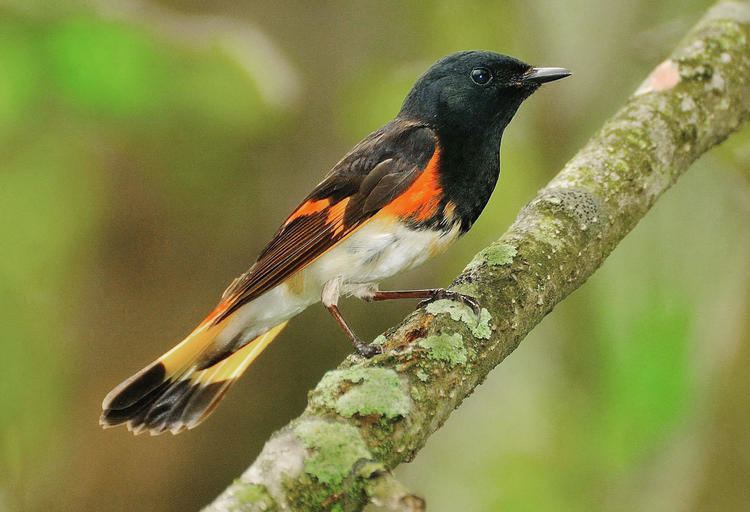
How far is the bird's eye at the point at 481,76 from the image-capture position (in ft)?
10.4

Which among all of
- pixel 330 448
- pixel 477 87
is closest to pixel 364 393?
pixel 330 448

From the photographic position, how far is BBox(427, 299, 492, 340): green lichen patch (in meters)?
2.10

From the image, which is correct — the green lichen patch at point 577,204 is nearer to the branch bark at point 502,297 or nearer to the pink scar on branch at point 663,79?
the branch bark at point 502,297

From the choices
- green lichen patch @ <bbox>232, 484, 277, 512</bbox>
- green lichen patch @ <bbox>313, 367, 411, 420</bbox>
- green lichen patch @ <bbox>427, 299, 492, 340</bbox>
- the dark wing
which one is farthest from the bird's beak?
green lichen patch @ <bbox>232, 484, 277, 512</bbox>

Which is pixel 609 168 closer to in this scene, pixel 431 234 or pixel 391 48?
pixel 431 234

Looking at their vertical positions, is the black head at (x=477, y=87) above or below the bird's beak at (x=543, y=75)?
above

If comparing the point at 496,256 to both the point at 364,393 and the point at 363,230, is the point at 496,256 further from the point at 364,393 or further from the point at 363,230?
the point at 364,393

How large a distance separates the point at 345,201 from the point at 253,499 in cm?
163

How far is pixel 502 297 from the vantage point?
228 centimetres

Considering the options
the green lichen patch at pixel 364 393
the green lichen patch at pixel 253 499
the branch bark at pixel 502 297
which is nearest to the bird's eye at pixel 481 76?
the branch bark at pixel 502 297

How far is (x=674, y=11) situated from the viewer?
16.8 feet

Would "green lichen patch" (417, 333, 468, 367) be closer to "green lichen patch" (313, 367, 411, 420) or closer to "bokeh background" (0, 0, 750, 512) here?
"green lichen patch" (313, 367, 411, 420)

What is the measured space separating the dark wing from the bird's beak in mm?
451

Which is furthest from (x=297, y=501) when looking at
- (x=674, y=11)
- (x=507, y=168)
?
(x=674, y=11)
